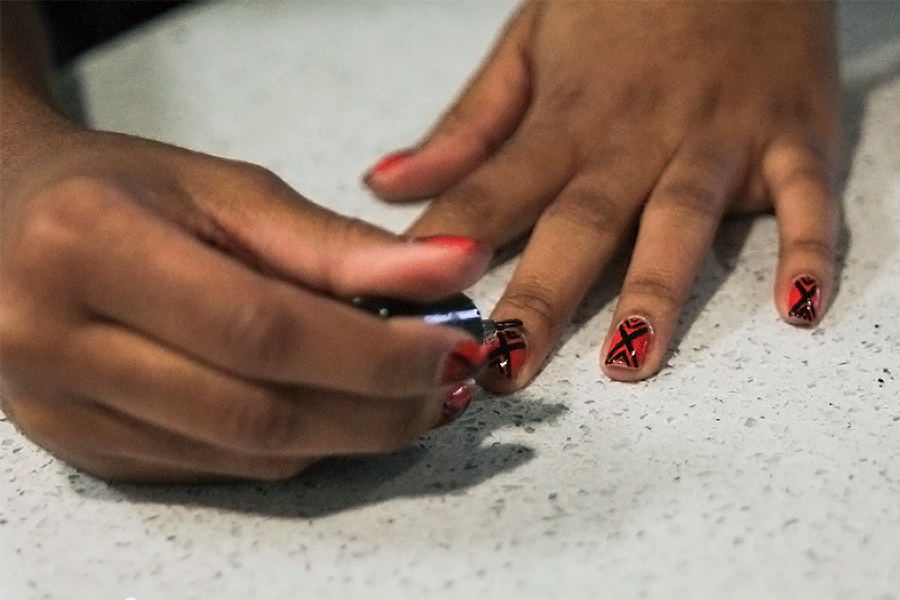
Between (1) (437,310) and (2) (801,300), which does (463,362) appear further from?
(2) (801,300)

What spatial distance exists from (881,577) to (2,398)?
0.39 m

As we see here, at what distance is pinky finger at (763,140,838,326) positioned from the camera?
513 mm

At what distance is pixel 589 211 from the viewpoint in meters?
0.59

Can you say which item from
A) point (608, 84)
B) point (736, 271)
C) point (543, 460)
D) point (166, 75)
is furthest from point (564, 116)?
point (166, 75)

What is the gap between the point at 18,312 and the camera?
13.6 inches

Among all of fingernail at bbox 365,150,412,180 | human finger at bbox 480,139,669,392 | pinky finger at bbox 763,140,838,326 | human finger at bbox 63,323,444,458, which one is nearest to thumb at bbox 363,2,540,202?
fingernail at bbox 365,150,412,180

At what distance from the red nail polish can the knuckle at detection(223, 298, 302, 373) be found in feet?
1.14

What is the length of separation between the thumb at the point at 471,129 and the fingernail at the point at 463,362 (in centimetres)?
30

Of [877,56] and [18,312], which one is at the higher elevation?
[18,312]

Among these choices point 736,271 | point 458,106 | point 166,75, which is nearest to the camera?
point 736,271

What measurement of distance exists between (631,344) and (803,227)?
16cm

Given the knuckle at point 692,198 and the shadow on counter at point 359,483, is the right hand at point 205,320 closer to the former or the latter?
the shadow on counter at point 359,483

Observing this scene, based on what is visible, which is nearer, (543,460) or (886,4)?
(543,460)

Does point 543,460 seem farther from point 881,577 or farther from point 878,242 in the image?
point 878,242
